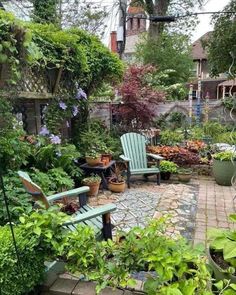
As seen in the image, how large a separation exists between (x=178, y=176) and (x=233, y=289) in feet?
12.4

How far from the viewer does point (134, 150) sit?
502cm

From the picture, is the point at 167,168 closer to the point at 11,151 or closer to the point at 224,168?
the point at 224,168

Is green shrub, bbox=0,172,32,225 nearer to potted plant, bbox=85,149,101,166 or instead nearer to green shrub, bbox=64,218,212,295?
green shrub, bbox=64,218,212,295

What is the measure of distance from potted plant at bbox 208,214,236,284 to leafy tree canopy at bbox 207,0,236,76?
842 centimetres

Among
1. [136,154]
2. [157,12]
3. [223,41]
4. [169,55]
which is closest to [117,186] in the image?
[136,154]

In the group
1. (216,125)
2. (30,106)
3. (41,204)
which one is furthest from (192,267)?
(216,125)

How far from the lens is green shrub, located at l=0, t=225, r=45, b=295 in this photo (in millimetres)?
1623

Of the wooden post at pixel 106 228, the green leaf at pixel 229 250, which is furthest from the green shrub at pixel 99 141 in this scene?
the green leaf at pixel 229 250

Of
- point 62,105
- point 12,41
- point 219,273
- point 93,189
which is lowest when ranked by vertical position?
point 93,189

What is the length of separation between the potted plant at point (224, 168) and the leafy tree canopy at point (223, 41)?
5.22 metres

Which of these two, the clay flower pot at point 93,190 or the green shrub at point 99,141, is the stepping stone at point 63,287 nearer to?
the clay flower pot at point 93,190

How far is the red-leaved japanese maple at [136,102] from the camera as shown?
605cm

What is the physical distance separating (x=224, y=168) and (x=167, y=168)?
1.00 meters

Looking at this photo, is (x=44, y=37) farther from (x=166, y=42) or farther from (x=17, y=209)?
(x=166, y=42)
